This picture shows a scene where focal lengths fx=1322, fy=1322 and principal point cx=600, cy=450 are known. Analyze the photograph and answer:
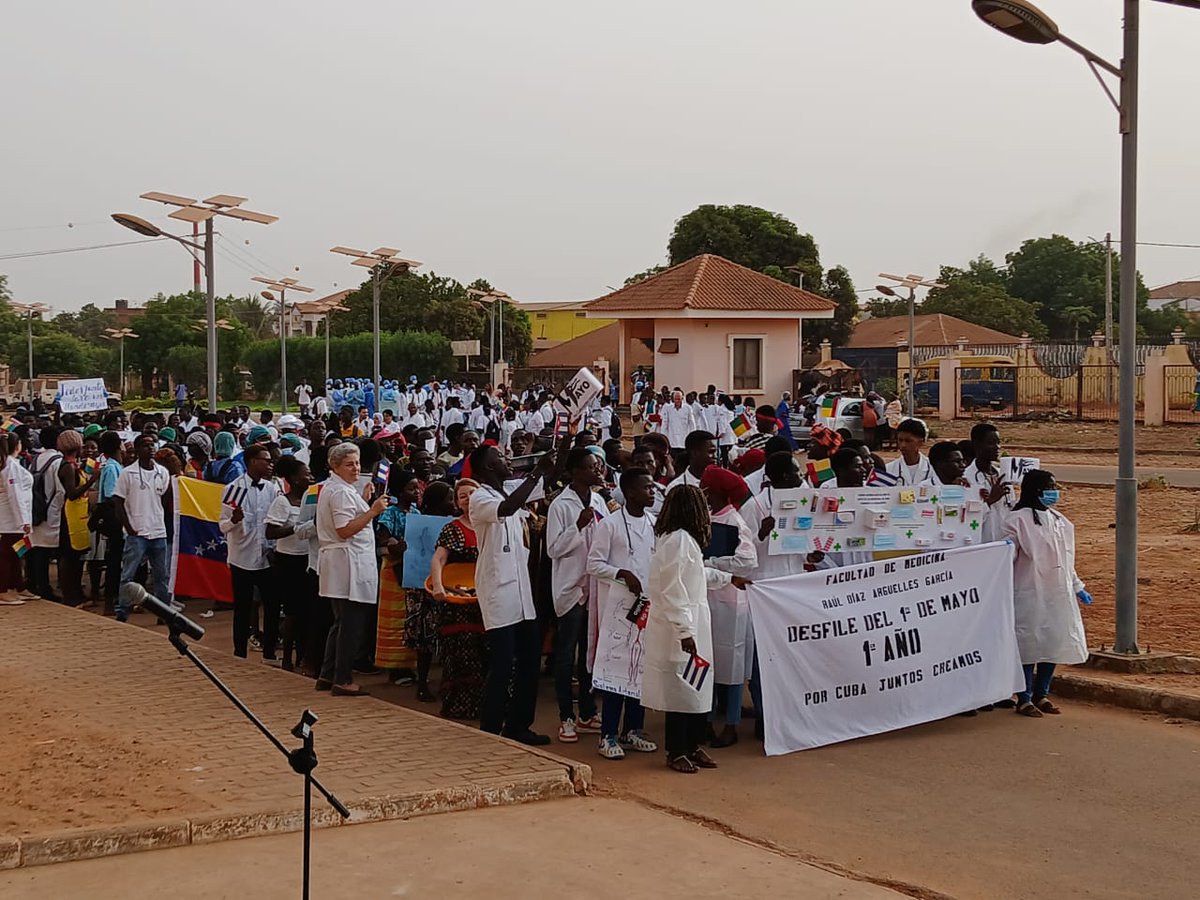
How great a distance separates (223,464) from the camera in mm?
13906

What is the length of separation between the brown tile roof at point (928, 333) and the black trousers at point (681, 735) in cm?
6261

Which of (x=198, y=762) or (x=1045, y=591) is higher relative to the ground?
(x=1045, y=591)

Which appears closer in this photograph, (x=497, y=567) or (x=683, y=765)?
(x=683, y=765)

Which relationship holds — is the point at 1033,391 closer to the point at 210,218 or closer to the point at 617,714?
the point at 210,218

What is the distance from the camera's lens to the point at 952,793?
7.43 m

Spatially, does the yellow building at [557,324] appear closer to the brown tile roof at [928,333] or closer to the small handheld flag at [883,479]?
the brown tile roof at [928,333]

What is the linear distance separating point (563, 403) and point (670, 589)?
1689 millimetres

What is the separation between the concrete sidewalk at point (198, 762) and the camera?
6465 mm

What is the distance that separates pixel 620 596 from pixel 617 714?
2.40 feet

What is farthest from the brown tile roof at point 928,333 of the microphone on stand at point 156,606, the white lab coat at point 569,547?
the microphone on stand at point 156,606

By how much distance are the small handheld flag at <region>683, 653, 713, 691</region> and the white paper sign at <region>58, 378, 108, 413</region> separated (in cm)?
1702

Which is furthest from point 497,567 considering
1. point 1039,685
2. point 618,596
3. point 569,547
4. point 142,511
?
point 142,511

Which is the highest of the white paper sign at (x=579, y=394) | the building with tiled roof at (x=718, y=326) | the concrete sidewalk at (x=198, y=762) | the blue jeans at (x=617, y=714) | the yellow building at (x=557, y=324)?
the yellow building at (x=557, y=324)

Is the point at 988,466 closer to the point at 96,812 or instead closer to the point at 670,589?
the point at 670,589
